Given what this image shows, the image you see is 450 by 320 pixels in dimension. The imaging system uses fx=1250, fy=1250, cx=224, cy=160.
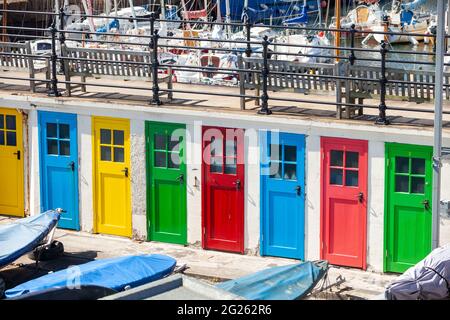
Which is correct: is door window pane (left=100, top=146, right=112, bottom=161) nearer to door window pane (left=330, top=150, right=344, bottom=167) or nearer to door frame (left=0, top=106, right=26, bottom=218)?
door frame (left=0, top=106, right=26, bottom=218)

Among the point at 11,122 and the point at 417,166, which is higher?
the point at 11,122

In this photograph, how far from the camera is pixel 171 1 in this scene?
48.5m

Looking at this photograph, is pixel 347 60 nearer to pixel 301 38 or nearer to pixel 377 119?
pixel 377 119

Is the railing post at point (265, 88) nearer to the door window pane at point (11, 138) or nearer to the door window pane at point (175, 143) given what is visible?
the door window pane at point (175, 143)

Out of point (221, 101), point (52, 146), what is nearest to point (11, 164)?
point (52, 146)

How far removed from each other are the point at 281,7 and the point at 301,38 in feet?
47.3

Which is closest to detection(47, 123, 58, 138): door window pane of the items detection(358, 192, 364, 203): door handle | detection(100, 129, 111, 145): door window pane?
detection(100, 129, 111, 145): door window pane

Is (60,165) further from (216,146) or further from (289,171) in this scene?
(289,171)

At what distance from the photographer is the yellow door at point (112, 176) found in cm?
1577

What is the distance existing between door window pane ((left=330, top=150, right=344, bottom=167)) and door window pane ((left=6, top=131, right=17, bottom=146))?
14.7 feet

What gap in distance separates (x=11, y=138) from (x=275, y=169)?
3833 millimetres

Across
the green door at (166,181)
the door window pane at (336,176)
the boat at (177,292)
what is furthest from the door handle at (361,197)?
→ the boat at (177,292)

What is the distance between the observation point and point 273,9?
51875 millimetres
